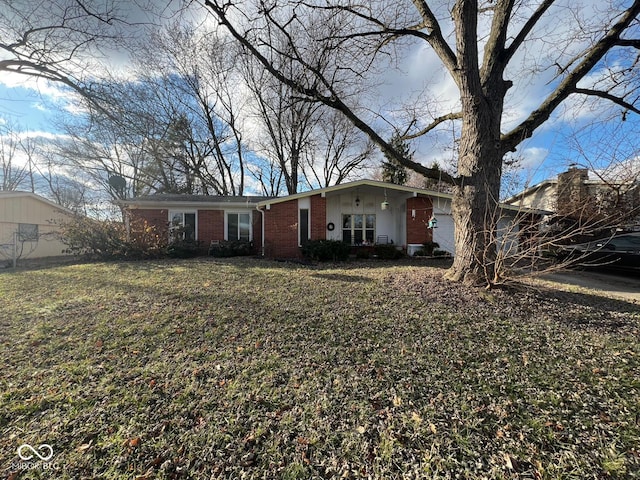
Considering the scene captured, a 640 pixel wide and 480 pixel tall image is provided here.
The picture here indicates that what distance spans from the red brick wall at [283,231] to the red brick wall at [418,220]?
17.6 feet

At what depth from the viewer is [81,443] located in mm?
1991

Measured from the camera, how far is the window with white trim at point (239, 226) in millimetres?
14220

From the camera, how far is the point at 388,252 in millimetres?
12188

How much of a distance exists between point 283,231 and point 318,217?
172 centimetres

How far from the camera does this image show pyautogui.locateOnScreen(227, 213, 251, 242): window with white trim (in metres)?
14.2

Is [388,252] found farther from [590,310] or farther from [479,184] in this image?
[590,310]

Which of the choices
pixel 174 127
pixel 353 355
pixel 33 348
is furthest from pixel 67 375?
pixel 174 127

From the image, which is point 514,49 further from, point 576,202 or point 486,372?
point 576,202

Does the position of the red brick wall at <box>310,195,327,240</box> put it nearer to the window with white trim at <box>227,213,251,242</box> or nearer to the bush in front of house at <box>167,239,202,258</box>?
the window with white trim at <box>227,213,251,242</box>

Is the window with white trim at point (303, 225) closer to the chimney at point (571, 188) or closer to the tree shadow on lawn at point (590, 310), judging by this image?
the tree shadow on lawn at point (590, 310)

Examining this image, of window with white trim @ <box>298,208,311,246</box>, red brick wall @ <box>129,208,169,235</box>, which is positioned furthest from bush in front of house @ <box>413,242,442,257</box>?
red brick wall @ <box>129,208,169,235</box>
